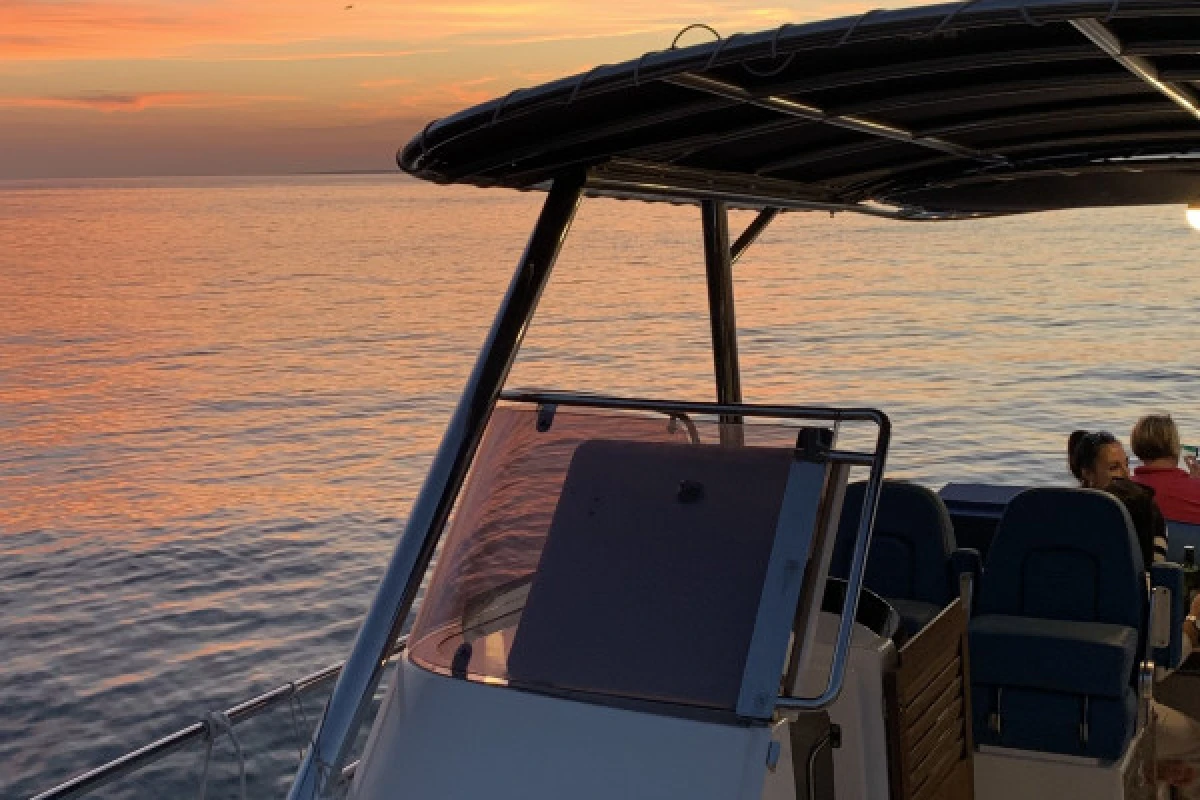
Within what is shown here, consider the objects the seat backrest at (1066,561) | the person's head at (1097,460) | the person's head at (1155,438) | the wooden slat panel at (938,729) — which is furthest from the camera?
the person's head at (1155,438)

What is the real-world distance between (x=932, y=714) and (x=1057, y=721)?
4.86 feet

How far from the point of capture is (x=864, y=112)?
5031mm

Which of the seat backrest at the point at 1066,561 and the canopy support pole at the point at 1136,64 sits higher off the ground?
the canopy support pole at the point at 1136,64

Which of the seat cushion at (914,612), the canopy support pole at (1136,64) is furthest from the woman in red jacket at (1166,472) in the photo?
the canopy support pole at (1136,64)

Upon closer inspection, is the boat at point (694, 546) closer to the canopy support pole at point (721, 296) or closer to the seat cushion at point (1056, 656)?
the seat cushion at point (1056, 656)

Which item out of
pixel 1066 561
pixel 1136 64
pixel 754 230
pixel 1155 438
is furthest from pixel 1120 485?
pixel 1136 64

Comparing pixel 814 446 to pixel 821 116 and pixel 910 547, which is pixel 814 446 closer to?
pixel 821 116

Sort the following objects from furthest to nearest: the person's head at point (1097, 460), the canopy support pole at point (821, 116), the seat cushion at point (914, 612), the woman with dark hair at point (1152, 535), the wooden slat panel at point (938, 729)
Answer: the person's head at point (1097, 460)
the woman with dark hair at point (1152, 535)
the seat cushion at point (914, 612)
the wooden slat panel at point (938, 729)
the canopy support pole at point (821, 116)

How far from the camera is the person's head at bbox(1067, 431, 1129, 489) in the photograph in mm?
7160

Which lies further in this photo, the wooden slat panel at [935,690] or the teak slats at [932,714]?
the wooden slat panel at [935,690]

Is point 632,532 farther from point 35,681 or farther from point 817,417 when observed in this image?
point 35,681

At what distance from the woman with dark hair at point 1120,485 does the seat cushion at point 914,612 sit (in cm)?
96

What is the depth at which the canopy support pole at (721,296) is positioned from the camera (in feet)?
21.6

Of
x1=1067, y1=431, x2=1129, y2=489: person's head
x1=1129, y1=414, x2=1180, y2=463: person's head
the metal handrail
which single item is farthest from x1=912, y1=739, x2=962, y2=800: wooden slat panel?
x1=1129, y1=414, x2=1180, y2=463: person's head
